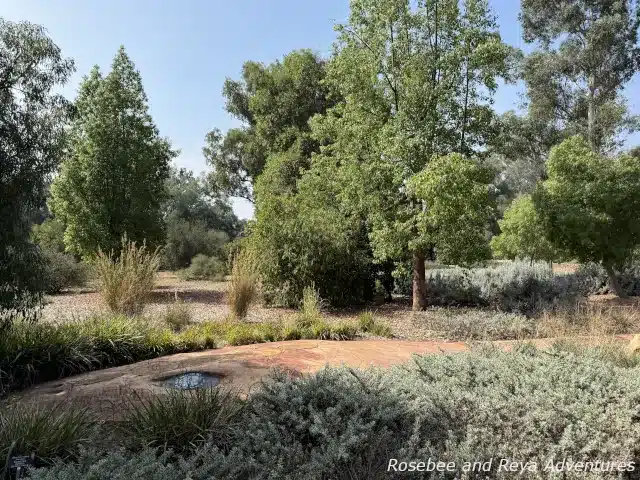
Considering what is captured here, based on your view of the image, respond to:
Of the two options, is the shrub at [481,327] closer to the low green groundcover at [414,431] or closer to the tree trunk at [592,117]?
the low green groundcover at [414,431]

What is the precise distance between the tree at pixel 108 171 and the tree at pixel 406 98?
5.96m

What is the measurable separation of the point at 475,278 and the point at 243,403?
380 inches

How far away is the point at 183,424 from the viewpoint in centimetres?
298

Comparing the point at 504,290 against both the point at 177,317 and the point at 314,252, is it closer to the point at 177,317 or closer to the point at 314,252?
the point at 314,252

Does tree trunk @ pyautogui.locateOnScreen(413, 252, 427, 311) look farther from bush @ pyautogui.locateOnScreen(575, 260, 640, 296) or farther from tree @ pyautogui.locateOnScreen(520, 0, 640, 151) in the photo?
tree @ pyautogui.locateOnScreen(520, 0, 640, 151)

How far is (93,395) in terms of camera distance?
420cm

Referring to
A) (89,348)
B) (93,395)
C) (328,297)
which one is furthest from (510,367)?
(328,297)

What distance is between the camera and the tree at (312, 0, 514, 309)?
29.3 feet

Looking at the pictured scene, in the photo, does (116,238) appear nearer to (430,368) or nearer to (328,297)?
(328,297)

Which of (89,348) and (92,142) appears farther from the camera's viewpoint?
(92,142)

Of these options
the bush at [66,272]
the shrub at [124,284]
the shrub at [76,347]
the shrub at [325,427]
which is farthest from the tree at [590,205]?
the bush at [66,272]

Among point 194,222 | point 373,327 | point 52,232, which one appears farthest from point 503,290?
point 194,222

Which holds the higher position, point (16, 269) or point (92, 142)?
point (92, 142)

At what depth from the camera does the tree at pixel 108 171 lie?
12359 mm
